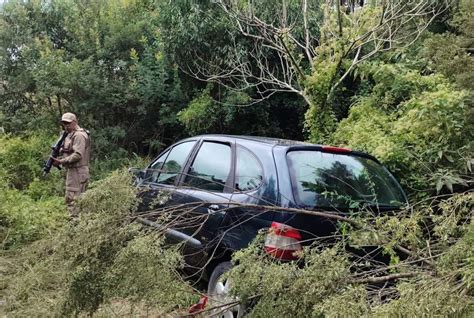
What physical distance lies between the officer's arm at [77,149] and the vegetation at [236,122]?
0.85 metres

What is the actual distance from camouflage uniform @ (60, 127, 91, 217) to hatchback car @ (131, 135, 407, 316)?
274 centimetres

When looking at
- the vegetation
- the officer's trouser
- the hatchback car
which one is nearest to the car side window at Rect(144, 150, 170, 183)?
the vegetation

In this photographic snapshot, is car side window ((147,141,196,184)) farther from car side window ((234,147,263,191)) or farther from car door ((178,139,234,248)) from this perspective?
car side window ((234,147,263,191))

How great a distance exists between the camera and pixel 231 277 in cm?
284

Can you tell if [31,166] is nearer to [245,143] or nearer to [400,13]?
[245,143]

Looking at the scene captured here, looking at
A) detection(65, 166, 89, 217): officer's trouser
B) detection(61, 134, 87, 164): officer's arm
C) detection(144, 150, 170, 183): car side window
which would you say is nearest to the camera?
detection(144, 150, 170, 183): car side window

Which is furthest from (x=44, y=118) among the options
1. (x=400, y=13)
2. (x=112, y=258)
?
(x=112, y=258)

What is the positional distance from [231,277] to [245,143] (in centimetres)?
173

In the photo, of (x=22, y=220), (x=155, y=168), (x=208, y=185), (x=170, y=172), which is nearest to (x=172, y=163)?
(x=155, y=168)

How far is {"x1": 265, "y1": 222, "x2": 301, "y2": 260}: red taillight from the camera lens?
3.48 meters

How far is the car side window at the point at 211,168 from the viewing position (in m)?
4.36

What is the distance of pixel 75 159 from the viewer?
6.92 meters

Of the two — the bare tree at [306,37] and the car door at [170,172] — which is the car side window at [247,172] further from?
the bare tree at [306,37]

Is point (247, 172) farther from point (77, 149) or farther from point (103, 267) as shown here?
point (77, 149)
